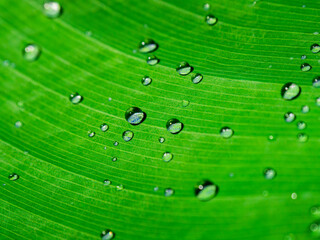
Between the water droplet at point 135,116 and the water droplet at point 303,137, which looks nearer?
the water droplet at point 303,137

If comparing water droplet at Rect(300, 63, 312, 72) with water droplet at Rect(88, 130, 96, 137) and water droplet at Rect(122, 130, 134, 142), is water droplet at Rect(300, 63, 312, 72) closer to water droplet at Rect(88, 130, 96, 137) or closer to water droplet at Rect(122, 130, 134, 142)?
water droplet at Rect(122, 130, 134, 142)

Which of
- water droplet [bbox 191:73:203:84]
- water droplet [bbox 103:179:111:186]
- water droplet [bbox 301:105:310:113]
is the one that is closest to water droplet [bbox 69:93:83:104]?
water droplet [bbox 103:179:111:186]

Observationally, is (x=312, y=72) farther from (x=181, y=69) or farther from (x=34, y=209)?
(x=34, y=209)

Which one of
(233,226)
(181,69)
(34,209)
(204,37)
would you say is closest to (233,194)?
(233,226)

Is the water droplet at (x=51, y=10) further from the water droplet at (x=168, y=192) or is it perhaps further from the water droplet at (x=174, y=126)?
the water droplet at (x=168, y=192)

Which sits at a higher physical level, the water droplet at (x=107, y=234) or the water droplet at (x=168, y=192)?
the water droplet at (x=168, y=192)

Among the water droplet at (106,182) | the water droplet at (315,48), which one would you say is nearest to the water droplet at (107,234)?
the water droplet at (106,182)
